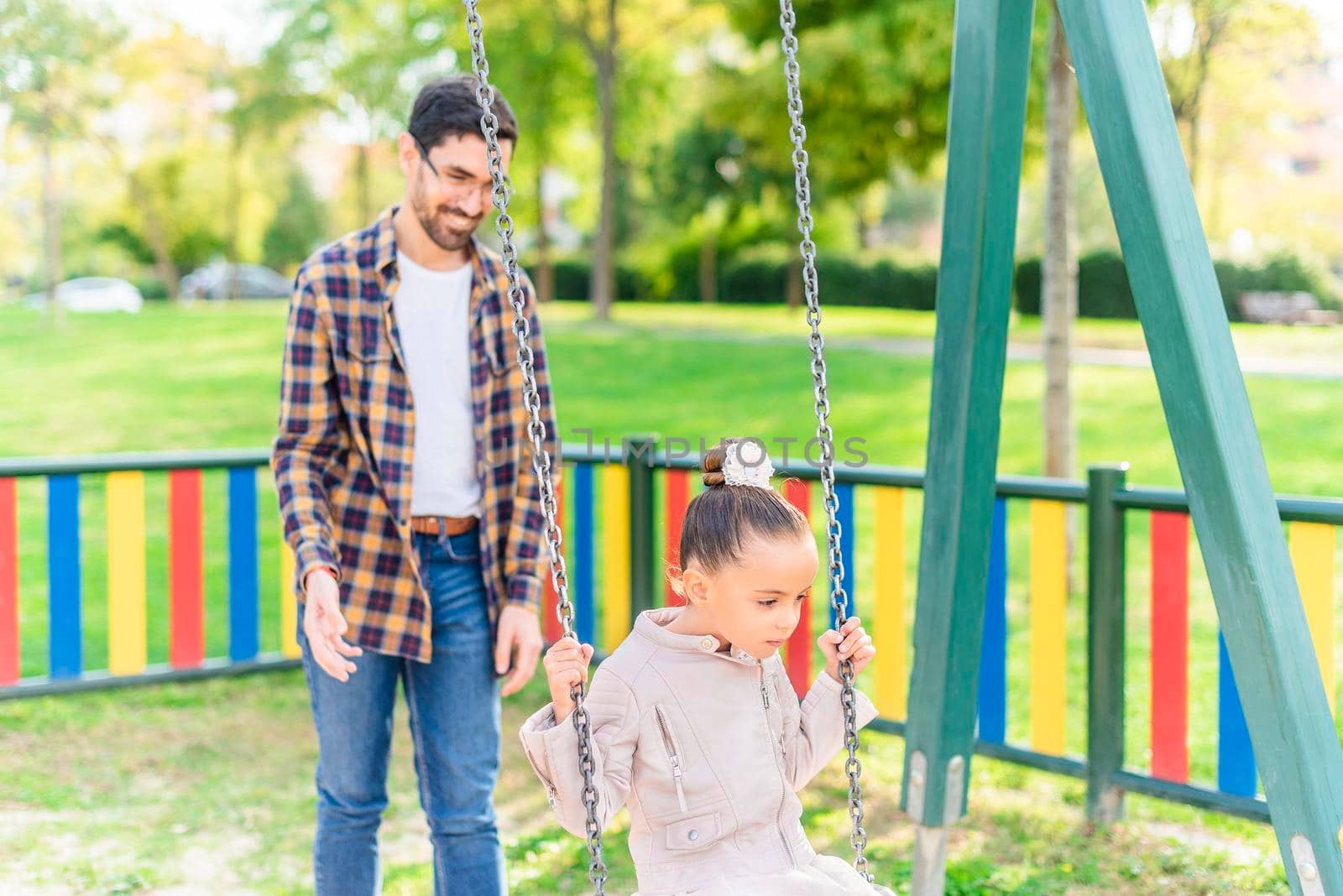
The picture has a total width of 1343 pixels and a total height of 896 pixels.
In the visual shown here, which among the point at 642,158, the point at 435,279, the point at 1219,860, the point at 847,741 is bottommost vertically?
the point at 1219,860

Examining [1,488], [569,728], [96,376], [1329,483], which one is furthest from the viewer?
[96,376]

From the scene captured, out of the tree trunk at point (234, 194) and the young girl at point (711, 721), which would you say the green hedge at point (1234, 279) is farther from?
the young girl at point (711, 721)

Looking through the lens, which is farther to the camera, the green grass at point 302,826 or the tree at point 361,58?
the tree at point 361,58

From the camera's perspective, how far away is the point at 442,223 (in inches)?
104

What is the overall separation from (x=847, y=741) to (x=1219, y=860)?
7.06 feet

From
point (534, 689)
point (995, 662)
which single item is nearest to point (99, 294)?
point (534, 689)

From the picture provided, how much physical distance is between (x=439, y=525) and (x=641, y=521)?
2692mm

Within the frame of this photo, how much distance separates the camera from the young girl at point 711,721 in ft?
6.82

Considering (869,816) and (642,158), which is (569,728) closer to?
(869,816)

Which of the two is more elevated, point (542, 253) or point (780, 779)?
point (542, 253)

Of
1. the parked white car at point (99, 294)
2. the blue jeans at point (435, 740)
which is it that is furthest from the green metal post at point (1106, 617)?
the parked white car at point (99, 294)

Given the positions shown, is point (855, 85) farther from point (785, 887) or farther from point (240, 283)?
point (240, 283)

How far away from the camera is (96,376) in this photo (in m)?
15.8

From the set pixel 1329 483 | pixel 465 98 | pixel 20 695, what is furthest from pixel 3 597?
pixel 1329 483
